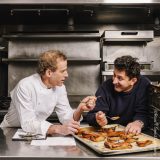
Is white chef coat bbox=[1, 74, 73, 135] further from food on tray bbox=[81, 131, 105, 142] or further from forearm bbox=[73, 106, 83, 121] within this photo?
food on tray bbox=[81, 131, 105, 142]

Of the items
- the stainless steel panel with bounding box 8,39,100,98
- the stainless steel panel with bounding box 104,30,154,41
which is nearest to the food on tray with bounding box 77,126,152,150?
the stainless steel panel with bounding box 104,30,154,41

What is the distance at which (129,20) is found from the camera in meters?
4.47

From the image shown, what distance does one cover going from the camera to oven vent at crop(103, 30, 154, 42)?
4.03m

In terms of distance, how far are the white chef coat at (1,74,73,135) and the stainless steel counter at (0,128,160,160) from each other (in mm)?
325

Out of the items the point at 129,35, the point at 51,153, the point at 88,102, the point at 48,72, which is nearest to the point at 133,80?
the point at 88,102

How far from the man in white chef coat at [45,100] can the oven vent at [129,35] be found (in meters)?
1.48

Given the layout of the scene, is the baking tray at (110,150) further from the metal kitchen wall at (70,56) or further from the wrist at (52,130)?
the metal kitchen wall at (70,56)

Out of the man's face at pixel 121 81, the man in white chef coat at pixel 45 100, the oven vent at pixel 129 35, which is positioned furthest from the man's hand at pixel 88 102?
the oven vent at pixel 129 35

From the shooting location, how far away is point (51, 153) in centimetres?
168

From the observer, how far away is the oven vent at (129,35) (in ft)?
13.2

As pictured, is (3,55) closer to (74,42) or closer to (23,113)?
(74,42)

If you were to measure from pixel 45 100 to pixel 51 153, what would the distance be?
39.2 inches

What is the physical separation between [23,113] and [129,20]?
8.61ft

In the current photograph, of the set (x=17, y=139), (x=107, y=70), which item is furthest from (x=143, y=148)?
(x=107, y=70)
